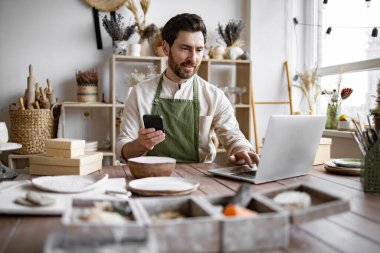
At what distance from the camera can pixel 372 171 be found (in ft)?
4.75

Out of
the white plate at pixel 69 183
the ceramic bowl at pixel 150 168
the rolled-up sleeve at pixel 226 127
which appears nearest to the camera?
the white plate at pixel 69 183

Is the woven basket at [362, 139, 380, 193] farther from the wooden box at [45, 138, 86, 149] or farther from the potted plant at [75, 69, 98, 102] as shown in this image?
the potted plant at [75, 69, 98, 102]

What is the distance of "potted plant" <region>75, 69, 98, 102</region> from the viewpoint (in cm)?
367

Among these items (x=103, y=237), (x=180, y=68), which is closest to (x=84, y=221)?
(x=103, y=237)

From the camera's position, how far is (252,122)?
4430 millimetres

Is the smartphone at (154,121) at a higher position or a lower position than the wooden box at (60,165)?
higher

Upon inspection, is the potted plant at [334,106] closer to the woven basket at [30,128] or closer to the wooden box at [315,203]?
the woven basket at [30,128]

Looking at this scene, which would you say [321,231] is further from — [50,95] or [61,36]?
[61,36]

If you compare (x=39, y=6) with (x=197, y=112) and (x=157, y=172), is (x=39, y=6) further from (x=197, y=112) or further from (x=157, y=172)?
(x=157, y=172)

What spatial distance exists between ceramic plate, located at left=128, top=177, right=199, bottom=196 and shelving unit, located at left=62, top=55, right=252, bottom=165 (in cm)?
235

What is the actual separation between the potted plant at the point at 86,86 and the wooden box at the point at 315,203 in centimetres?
295

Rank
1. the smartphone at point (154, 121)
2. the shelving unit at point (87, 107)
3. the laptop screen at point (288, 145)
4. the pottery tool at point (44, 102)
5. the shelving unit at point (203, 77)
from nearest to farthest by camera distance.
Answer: the laptop screen at point (288, 145) < the smartphone at point (154, 121) < the pottery tool at point (44, 102) < the shelving unit at point (87, 107) < the shelving unit at point (203, 77)

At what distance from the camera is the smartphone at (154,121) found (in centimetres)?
165

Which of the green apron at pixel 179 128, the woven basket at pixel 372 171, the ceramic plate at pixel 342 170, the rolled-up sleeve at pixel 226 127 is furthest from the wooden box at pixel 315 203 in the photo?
the green apron at pixel 179 128
